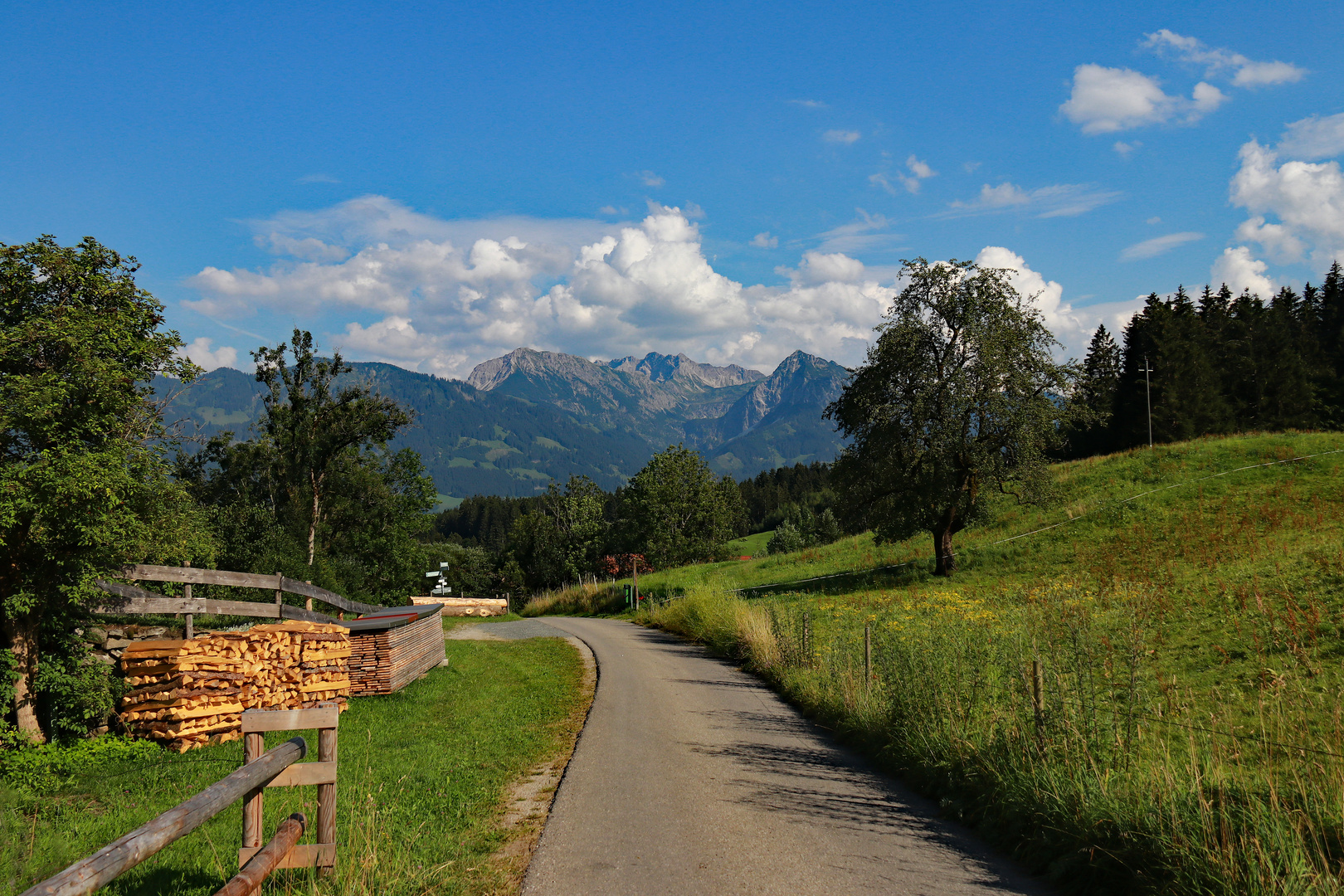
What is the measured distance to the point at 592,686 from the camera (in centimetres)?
1483

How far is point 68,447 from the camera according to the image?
8.41m

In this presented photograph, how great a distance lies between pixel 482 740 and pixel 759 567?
105 ft

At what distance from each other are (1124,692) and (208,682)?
11.7 meters

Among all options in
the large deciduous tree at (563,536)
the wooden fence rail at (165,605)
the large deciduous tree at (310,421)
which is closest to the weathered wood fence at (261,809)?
the wooden fence rail at (165,605)

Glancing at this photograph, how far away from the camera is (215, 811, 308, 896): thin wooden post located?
3.49 meters

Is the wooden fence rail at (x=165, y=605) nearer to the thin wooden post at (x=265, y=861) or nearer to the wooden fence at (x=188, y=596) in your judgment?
the wooden fence at (x=188, y=596)

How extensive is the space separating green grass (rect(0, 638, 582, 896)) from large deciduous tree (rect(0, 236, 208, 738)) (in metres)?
2.13

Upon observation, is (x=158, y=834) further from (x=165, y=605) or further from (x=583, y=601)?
(x=583, y=601)

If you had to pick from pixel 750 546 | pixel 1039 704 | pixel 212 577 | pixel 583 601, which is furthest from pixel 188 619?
pixel 750 546

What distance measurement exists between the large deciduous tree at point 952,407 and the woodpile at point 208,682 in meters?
21.0

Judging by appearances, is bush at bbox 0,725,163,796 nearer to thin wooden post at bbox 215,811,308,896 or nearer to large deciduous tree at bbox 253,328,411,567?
thin wooden post at bbox 215,811,308,896

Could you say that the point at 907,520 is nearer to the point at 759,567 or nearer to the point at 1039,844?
the point at 759,567

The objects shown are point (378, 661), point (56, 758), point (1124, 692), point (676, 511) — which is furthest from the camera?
point (676, 511)

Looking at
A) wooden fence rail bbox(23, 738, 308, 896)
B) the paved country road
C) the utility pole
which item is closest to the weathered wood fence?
wooden fence rail bbox(23, 738, 308, 896)
